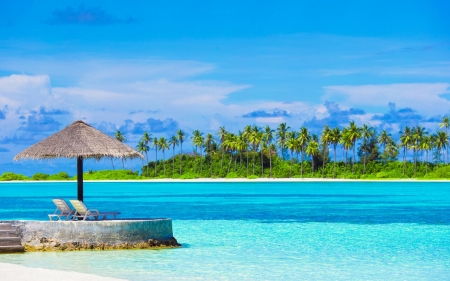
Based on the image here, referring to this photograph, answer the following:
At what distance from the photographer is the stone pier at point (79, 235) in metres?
17.4

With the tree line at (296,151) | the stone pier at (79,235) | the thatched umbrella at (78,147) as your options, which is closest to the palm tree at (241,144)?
the tree line at (296,151)

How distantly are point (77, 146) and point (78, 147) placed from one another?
0.05 m

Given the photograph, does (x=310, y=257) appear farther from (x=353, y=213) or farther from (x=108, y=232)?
(x=353, y=213)

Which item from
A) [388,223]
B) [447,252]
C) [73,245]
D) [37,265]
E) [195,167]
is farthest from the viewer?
[195,167]

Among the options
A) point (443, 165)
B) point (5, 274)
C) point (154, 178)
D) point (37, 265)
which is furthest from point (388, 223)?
point (154, 178)

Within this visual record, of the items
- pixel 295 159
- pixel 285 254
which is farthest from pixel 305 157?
pixel 285 254

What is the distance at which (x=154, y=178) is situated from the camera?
11119cm

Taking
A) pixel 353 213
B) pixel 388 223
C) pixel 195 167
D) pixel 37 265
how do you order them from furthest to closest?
pixel 195 167, pixel 353 213, pixel 388 223, pixel 37 265

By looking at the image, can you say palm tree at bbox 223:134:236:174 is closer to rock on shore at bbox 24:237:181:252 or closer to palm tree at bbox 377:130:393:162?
palm tree at bbox 377:130:393:162

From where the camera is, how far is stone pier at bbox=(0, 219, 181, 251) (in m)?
17.4

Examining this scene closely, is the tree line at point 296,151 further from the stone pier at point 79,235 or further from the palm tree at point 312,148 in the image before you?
the stone pier at point 79,235

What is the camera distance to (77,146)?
1944 centimetres

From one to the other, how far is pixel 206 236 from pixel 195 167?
85272 mm

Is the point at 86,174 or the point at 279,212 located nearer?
the point at 279,212
